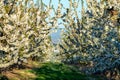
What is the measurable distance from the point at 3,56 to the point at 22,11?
12.1 ft

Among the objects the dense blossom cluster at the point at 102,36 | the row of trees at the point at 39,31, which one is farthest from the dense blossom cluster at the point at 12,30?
the dense blossom cluster at the point at 102,36

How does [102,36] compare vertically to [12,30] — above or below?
below

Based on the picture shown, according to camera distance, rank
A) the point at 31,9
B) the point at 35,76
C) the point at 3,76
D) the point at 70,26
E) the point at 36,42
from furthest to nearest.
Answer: the point at 70,26
the point at 36,42
the point at 35,76
the point at 31,9
the point at 3,76

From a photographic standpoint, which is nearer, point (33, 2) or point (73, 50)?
point (33, 2)

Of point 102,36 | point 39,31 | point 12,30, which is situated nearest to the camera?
point 12,30

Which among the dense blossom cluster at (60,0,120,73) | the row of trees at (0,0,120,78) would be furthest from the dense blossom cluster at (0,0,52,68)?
the dense blossom cluster at (60,0,120,73)

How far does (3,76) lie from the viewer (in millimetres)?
26172

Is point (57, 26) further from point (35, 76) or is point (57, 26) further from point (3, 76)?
point (3, 76)

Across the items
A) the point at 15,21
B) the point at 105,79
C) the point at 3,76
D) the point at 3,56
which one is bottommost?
the point at 105,79

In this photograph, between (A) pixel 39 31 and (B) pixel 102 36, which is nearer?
(B) pixel 102 36

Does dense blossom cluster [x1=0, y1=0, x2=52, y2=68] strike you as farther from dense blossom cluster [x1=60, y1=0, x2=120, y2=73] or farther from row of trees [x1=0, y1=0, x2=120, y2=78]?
dense blossom cluster [x1=60, y1=0, x2=120, y2=73]

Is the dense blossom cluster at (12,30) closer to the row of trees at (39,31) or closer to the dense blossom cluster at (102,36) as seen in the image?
the row of trees at (39,31)

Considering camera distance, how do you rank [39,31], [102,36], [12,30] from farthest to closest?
1. [39,31]
2. [102,36]
3. [12,30]

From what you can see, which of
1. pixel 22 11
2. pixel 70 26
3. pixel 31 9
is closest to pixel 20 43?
pixel 22 11
